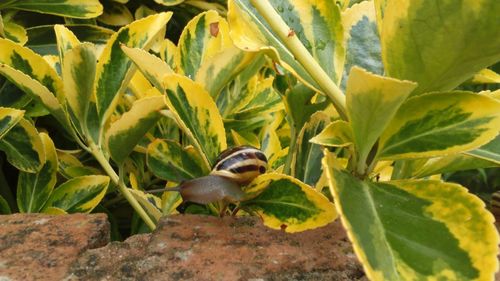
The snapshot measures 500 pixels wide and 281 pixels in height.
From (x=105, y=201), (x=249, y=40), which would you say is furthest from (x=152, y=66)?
(x=105, y=201)

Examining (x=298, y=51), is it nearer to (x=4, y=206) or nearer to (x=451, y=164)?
(x=451, y=164)

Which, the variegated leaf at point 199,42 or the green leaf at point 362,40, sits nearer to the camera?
the green leaf at point 362,40

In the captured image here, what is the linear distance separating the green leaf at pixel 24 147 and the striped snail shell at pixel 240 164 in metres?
0.36

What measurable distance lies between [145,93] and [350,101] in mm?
505

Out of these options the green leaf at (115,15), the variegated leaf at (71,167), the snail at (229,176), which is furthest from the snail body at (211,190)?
the green leaf at (115,15)

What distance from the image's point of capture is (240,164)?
32.2 inches

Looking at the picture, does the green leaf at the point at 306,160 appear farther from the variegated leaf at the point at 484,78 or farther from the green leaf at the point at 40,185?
the green leaf at the point at 40,185

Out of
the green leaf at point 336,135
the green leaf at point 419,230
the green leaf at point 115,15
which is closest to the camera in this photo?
the green leaf at point 419,230

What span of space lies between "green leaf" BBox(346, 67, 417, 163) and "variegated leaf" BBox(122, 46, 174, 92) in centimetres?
28

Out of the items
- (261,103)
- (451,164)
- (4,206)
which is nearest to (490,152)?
(451,164)

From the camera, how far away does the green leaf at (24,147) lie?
3.44 feet

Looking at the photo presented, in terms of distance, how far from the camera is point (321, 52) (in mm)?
837

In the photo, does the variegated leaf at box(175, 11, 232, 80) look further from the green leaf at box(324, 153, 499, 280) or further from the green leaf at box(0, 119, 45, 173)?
the green leaf at box(324, 153, 499, 280)

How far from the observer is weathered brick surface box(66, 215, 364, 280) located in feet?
2.50
